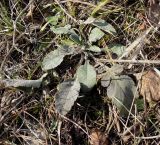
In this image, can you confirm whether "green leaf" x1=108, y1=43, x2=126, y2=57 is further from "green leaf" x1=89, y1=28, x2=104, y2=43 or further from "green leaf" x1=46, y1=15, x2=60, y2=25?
"green leaf" x1=46, y1=15, x2=60, y2=25

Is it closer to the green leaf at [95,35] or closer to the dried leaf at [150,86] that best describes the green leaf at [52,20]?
the green leaf at [95,35]

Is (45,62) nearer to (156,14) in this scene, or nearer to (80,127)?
(80,127)

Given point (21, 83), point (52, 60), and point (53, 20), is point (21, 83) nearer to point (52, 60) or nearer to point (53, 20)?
point (52, 60)

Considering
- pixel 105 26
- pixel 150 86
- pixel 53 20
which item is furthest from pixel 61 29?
pixel 150 86

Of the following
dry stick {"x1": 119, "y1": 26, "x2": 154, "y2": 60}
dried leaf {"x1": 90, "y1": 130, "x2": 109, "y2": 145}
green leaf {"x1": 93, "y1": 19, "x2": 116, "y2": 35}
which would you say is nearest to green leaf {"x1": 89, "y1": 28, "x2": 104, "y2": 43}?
green leaf {"x1": 93, "y1": 19, "x2": 116, "y2": 35}

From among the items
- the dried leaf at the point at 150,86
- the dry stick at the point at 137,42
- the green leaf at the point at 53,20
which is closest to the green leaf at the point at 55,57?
the green leaf at the point at 53,20

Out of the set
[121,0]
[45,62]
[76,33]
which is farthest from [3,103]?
[121,0]
